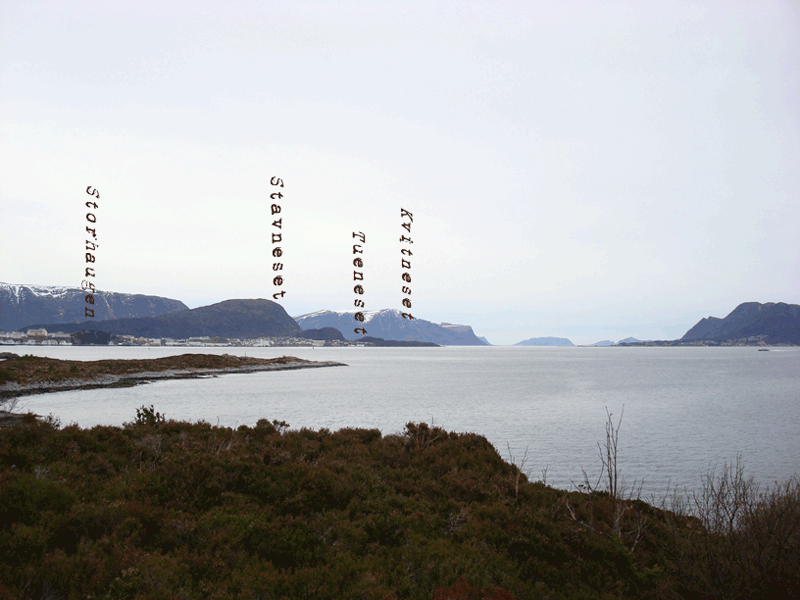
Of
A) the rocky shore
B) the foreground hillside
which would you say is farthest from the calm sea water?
the foreground hillside

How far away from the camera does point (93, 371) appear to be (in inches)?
2448

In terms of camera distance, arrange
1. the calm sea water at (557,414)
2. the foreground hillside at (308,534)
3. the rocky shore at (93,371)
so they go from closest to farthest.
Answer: the foreground hillside at (308,534) < the calm sea water at (557,414) < the rocky shore at (93,371)

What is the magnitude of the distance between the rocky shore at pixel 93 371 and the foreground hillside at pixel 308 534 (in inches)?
1761

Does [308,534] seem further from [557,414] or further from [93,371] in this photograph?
[93,371]

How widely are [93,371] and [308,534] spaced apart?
6786cm

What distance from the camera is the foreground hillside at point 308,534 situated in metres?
6.89

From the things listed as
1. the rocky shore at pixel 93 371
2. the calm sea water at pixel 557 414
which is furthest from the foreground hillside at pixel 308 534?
the rocky shore at pixel 93 371

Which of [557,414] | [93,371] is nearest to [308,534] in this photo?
[557,414]

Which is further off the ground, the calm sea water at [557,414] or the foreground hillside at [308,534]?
the foreground hillside at [308,534]

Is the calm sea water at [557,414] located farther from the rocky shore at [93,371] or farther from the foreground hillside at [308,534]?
the foreground hillside at [308,534]

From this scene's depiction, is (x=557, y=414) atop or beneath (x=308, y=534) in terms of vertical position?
beneath

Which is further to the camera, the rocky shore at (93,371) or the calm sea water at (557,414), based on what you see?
the rocky shore at (93,371)

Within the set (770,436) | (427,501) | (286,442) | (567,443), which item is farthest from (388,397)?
(427,501)

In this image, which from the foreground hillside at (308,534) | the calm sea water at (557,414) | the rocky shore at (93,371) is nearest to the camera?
the foreground hillside at (308,534)
